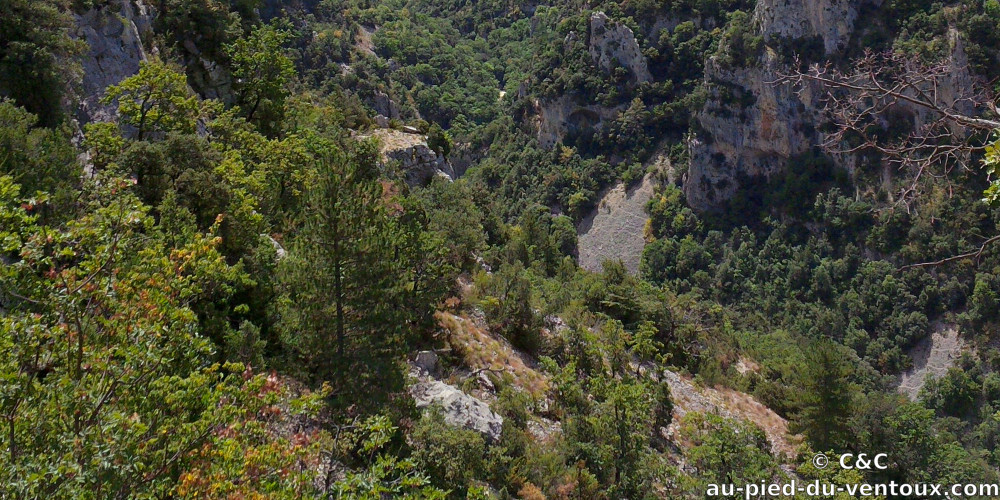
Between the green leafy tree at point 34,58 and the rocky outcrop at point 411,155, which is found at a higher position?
the green leafy tree at point 34,58

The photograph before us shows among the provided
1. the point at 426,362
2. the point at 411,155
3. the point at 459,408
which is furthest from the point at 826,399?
the point at 411,155

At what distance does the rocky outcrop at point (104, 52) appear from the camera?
59.3 feet

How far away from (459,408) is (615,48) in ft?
229

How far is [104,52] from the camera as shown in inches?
757

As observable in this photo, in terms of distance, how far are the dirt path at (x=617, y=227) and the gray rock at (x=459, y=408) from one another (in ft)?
181

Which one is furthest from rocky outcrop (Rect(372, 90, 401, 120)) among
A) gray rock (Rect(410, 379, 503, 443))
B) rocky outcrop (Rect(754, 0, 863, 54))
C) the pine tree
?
gray rock (Rect(410, 379, 503, 443))

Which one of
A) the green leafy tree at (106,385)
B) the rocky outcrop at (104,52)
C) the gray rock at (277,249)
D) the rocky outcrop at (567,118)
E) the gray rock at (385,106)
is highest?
the rocky outcrop at (104,52)

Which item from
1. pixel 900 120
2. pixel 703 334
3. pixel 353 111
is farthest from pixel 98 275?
pixel 900 120

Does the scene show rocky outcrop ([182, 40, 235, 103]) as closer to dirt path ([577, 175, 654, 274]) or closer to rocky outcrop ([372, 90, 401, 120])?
rocky outcrop ([372, 90, 401, 120])

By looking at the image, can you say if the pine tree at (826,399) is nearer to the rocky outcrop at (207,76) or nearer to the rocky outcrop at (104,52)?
the rocky outcrop at (104,52)

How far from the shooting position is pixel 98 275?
6129mm

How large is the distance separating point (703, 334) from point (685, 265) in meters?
31.6

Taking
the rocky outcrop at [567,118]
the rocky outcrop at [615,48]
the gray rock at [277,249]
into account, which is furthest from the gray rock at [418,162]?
the rocky outcrop at [615,48]

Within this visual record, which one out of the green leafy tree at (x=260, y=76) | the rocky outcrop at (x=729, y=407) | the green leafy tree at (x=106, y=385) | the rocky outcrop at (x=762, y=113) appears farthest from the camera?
the rocky outcrop at (x=762, y=113)
